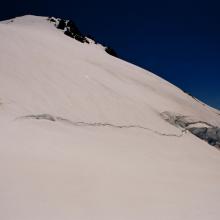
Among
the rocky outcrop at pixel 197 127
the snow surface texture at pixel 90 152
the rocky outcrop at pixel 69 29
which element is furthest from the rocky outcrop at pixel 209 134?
the rocky outcrop at pixel 69 29

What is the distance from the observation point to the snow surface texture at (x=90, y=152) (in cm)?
312

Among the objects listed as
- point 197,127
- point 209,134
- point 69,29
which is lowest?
point 209,134

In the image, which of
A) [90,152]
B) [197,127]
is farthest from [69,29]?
[90,152]

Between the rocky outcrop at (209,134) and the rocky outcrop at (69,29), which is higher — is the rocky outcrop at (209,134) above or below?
below

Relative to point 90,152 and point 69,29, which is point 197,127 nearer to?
point 90,152

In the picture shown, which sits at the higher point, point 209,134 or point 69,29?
point 69,29

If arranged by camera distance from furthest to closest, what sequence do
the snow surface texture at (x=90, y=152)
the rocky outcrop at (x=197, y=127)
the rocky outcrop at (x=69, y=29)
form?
1. the rocky outcrop at (x=69, y=29)
2. the rocky outcrop at (x=197, y=127)
3. the snow surface texture at (x=90, y=152)

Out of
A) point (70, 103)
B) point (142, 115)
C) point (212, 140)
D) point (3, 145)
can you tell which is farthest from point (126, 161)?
point (212, 140)

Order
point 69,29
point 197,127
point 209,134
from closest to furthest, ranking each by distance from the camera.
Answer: point 197,127 < point 209,134 < point 69,29

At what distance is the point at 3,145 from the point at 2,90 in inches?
114

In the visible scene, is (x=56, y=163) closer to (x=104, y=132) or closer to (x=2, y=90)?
(x=104, y=132)

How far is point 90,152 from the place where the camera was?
485cm

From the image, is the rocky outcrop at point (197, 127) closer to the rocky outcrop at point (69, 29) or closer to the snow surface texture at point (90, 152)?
the snow surface texture at point (90, 152)

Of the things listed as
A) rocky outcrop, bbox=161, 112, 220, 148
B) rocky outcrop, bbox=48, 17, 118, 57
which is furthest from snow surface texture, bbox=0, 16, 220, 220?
rocky outcrop, bbox=48, 17, 118, 57
